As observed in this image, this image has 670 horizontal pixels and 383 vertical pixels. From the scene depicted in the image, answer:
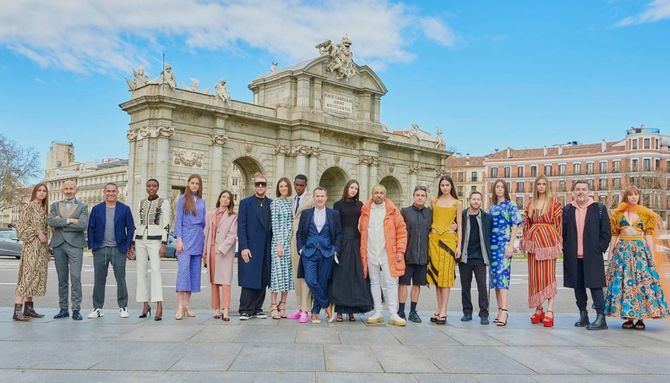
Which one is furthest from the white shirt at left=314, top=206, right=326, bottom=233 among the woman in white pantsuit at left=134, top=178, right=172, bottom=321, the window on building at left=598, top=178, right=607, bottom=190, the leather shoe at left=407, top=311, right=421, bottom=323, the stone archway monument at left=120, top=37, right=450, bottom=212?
the window on building at left=598, top=178, right=607, bottom=190

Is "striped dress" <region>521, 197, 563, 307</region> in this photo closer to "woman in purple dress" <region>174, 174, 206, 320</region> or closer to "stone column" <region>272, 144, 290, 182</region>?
"woman in purple dress" <region>174, 174, 206, 320</region>

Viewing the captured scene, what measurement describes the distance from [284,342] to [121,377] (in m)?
2.18

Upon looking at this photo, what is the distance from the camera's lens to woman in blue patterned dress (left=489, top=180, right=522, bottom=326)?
29.0ft

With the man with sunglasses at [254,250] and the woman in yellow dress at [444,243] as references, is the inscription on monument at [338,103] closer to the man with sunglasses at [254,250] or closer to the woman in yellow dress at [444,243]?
the man with sunglasses at [254,250]

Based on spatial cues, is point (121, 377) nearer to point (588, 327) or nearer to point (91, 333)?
point (91, 333)

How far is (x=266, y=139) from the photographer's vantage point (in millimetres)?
32375

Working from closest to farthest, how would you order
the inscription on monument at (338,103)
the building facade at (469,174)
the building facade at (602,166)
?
the inscription on monument at (338,103)
the building facade at (602,166)
the building facade at (469,174)

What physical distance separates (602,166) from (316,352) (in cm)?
7346

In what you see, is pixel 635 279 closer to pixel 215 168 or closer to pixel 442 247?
pixel 442 247

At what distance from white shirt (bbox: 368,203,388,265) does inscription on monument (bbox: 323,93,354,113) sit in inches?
1019

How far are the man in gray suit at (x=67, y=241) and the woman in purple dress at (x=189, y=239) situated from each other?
142 centimetres

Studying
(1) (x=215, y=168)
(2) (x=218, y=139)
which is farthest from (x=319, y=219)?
(2) (x=218, y=139)

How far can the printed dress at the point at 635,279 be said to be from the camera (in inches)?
333

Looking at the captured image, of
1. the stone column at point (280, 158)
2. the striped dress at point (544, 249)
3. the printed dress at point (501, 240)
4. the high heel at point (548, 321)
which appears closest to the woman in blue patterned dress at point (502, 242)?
the printed dress at point (501, 240)
